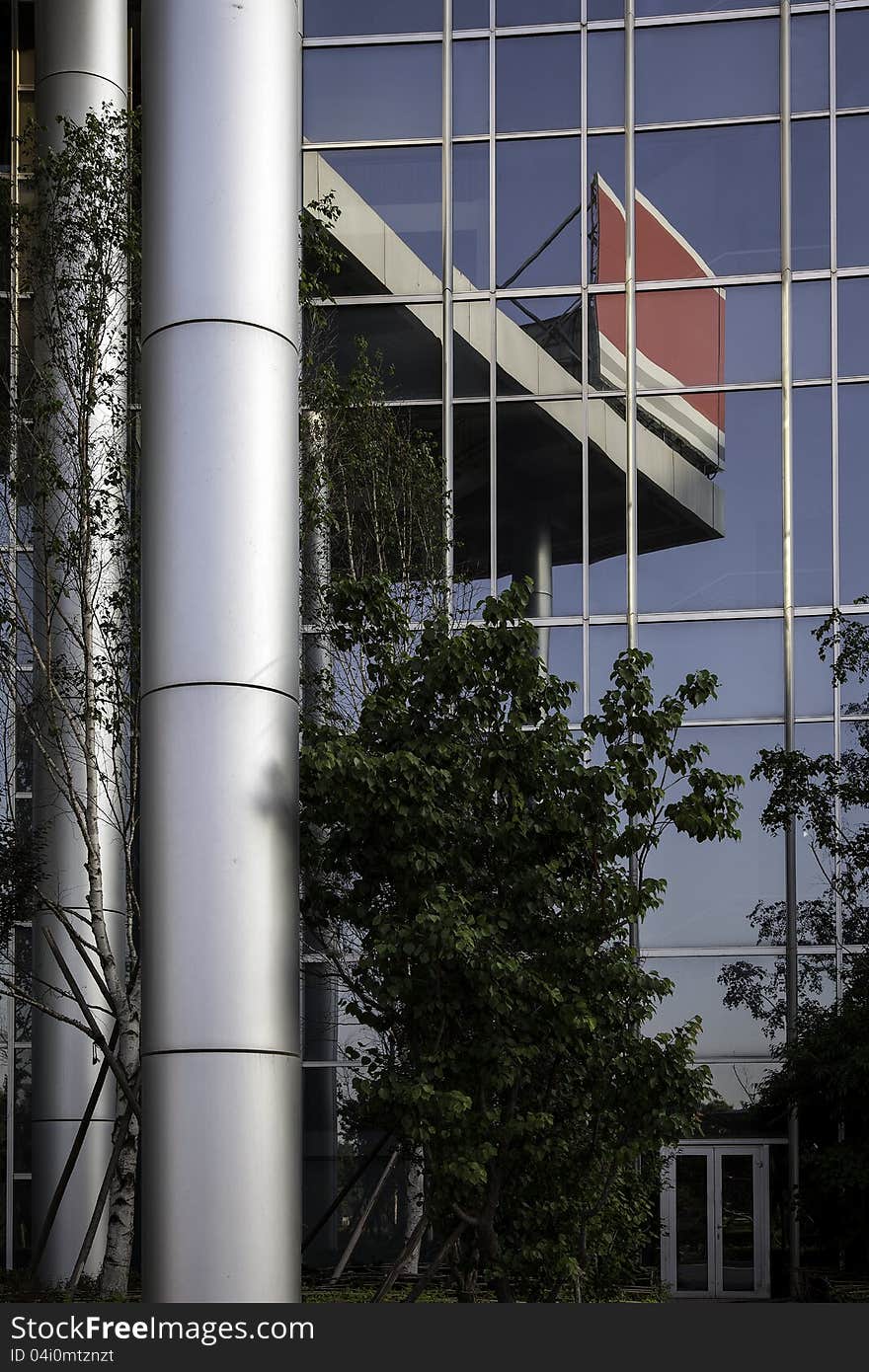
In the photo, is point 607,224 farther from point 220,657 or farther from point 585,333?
point 220,657

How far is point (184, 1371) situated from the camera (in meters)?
7.06

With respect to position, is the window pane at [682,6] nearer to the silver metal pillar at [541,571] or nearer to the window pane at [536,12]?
the window pane at [536,12]

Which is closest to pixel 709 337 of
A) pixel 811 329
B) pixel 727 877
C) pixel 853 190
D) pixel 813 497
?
pixel 811 329

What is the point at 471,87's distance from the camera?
76.4 feet

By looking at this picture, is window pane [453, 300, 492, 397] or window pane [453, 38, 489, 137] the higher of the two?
window pane [453, 38, 489, 137]

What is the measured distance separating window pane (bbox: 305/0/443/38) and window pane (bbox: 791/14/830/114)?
528cm

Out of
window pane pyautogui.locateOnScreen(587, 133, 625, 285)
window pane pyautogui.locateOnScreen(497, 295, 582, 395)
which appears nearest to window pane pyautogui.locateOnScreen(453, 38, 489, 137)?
window pane pyautogui.locateOnScreen(587, 133, 625, 285)

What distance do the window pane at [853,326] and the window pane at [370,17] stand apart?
7.31 metres

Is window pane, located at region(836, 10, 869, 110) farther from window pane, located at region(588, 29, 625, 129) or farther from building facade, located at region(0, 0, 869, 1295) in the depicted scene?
window pane, located at region(588, 29, 625, 129)

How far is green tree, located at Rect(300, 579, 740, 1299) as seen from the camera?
915 centimetres

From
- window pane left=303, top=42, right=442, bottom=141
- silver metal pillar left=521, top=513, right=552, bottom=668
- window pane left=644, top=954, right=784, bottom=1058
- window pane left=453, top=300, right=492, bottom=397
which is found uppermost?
window pane left=303, top=42, right=442, bottom=141

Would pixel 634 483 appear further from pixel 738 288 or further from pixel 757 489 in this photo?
pixel 738 288

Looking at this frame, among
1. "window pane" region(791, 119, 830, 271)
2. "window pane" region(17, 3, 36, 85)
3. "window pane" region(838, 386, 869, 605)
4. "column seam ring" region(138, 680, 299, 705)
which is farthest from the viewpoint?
"window pane" region(17, 3, 36, 85)

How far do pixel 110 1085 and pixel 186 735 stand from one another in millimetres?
10042
